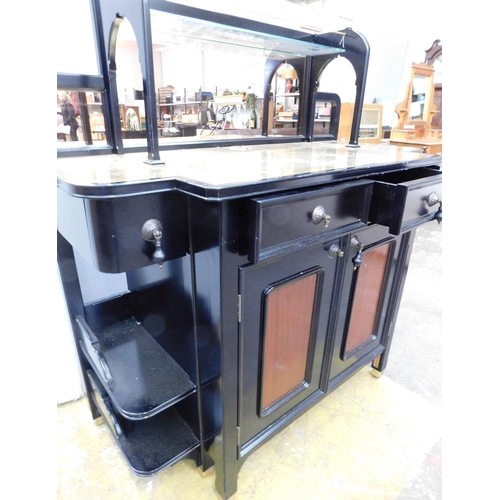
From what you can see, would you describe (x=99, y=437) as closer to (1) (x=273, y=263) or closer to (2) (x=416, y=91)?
(1) (x=273, y=263)

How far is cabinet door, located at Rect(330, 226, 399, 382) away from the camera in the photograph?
3.49 ft

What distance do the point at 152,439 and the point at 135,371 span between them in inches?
8.2

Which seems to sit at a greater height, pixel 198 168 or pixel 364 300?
pixel 198 168

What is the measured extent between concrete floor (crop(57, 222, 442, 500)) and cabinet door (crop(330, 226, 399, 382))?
204mm

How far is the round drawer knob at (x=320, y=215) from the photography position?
2.50ft

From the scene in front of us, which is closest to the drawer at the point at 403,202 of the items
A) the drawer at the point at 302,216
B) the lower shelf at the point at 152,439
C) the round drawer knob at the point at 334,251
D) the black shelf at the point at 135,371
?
the drawer at the point at 302,216

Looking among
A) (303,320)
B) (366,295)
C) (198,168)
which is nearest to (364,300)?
(366,295)

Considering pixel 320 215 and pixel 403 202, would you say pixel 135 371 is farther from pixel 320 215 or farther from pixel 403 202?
pixel 403 202

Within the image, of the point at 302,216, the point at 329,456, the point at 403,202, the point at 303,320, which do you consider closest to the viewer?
the point at 302,216

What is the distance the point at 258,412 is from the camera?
961mm

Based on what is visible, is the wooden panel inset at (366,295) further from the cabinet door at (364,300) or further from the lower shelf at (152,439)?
the lower shelf at (152,439)

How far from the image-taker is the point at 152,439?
0.98 metres

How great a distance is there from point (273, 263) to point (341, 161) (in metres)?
0.37
